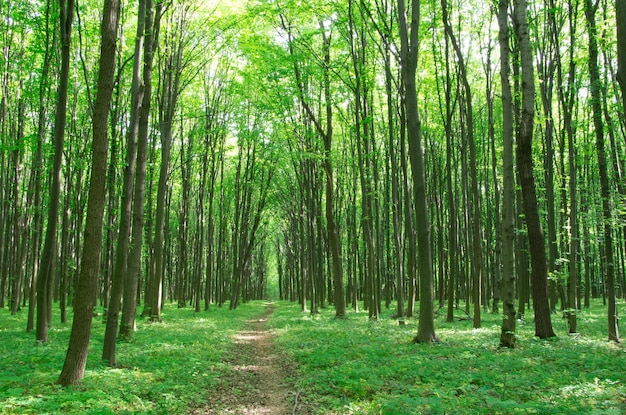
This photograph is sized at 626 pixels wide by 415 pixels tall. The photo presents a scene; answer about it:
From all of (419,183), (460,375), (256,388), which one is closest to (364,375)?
(460,375)

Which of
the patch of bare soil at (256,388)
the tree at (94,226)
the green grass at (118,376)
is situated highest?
the tree at (94,226)

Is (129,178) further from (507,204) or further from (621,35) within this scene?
(621,35)

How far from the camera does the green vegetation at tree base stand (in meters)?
5.25

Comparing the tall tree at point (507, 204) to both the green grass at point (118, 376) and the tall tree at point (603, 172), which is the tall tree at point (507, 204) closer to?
the tall tree at point (603, 172)

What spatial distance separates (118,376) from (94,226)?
2.66 m

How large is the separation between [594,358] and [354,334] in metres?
6.18

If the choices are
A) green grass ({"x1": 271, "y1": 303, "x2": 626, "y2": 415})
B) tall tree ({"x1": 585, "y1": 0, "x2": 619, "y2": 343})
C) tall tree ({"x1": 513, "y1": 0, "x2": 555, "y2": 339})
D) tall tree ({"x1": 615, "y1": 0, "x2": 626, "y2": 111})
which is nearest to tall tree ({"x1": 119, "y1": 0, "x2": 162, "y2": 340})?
green grass ({"x1": 271, "y1": 303, "x2": 626, "y2": 415})

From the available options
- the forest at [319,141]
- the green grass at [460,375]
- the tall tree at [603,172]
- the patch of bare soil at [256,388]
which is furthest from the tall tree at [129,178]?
the tall tree at [603,172]

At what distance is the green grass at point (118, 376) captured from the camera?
5359 mm

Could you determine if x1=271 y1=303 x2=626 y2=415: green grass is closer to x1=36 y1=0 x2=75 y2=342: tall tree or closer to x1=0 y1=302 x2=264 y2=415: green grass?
x1=0 y1=302 x2=264 y2=415: green grass

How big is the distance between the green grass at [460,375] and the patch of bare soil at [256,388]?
1.10ft

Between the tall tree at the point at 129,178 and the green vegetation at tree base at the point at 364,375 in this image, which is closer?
the green vegetation at tree base at the point at 364,375

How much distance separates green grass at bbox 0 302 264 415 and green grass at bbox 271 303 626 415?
6.68 feet

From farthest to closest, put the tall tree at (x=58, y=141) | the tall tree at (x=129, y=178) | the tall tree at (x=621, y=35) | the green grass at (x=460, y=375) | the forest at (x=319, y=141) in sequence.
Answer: the tall tree at (x=58, y=141)
the tall tree at (x=129, y=178)
the forest at (x=319, y=141)
the green grass at (x=460, y=375)
the tall tree at (x=621, y=35)
